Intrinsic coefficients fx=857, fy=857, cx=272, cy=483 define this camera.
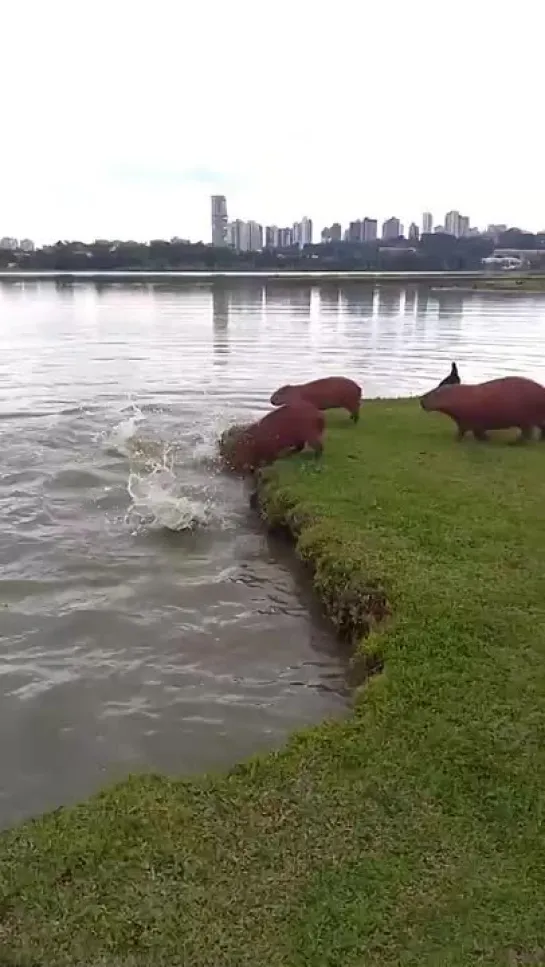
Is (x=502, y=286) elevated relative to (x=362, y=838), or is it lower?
elevated

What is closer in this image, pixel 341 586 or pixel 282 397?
pixel 341 586

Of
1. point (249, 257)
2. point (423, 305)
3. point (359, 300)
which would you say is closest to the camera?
point (423, 305)

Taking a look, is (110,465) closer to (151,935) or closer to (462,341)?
(151,935)

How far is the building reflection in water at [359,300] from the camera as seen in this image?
168ft

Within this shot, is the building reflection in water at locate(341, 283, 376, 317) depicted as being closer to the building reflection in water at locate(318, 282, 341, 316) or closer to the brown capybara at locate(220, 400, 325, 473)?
the building reflection in water at locate(318, 282, 341, 316)

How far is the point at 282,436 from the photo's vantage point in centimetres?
1214

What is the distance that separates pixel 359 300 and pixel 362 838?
205 feet

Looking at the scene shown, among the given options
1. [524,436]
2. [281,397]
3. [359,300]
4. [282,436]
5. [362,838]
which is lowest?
[362,838]

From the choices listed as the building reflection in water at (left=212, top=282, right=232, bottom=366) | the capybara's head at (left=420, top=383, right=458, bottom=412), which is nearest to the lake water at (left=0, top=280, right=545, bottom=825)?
the capybara's head at (left=420, top=383, right=458, bottom=412)

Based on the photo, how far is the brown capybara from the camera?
12148 mm

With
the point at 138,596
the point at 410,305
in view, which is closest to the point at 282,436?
the point at 138,596

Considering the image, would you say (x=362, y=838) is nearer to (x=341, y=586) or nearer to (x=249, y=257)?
(x=341, y=586)

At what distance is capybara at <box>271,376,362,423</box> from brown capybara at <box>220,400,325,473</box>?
2088 millimetres

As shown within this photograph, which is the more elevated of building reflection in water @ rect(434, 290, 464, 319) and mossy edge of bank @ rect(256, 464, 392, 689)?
building reflection in water @ rect(434, 290, 464, 319)
